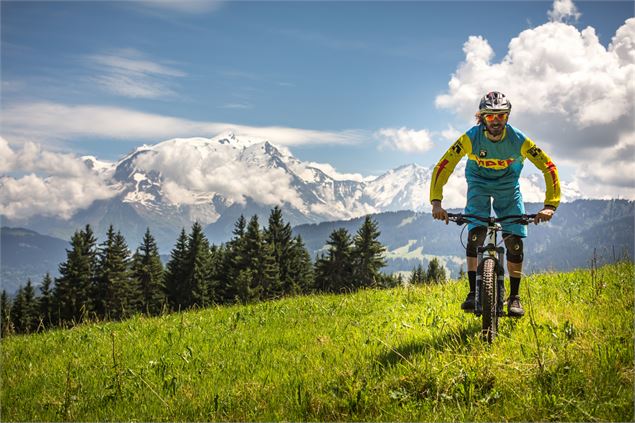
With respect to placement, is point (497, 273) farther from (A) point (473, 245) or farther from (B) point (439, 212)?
(B) point (439, 212)

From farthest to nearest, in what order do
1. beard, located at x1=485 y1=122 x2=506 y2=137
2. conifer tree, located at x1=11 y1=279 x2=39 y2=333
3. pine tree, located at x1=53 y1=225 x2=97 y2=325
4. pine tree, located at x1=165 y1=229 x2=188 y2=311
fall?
conifer tree, located at x1=11 y1=279 x2=39 y2=333
pine tree, located at x1=165 y1=229 x2=188 y2=311
pine tree, located at x1=53 y1=225 x2=97 y2=325
beard, located at x1=485 y1=122 x2=506 y2=137

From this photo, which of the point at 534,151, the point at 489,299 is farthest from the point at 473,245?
the point at 534,151

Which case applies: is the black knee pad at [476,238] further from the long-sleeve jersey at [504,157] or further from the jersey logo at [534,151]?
the jersey logo at [534,151]

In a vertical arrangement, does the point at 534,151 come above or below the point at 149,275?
above

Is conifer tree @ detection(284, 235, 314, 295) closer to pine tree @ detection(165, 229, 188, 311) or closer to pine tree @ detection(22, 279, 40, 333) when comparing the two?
pine tree @ detection(165, 229, 188, 311)

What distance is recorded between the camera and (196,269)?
57.8 meters

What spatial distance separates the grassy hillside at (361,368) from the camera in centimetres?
433

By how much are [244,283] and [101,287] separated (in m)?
19.0

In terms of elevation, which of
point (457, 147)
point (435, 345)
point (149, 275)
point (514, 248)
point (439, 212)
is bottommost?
point (149, 275)

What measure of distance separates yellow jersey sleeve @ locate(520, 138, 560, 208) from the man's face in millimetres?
526

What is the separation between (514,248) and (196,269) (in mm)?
54294

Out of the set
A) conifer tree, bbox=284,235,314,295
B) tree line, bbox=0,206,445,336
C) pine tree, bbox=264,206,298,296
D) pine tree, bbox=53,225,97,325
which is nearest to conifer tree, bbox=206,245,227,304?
tree line, bbox=0,206,445,336

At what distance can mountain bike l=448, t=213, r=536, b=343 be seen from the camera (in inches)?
234

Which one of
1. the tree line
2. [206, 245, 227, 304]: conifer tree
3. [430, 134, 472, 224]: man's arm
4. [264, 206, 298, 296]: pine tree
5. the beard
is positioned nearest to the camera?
the beard
